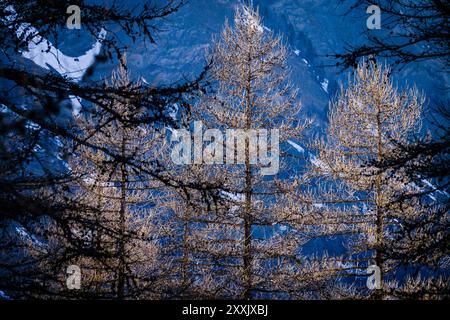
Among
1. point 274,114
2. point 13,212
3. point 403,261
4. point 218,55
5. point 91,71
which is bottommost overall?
point 403,261

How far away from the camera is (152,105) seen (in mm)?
4359

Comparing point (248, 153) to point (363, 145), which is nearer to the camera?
point (248, 153)

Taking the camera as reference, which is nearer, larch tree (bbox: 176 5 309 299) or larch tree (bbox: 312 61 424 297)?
larch tree (bbox: 176 5 309 299)

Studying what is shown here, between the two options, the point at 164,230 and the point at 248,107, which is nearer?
the point at 248,107

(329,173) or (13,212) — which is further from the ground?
(329,173)

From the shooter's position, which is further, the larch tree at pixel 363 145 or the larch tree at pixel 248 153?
the larch tree at pixel 363 145

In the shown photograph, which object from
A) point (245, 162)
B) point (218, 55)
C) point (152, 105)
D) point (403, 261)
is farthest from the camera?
point (218, 55)

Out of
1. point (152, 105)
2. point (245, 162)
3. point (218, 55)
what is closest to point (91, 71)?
point (152, 105)

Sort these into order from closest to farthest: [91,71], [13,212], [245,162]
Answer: [91,71]
[13,212]
[245,162]

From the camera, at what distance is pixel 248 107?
12328 millimetres

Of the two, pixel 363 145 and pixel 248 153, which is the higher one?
pixel 363 145

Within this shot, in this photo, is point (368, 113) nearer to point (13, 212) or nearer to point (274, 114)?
point (274, 114)

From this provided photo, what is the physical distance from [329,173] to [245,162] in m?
2.36
